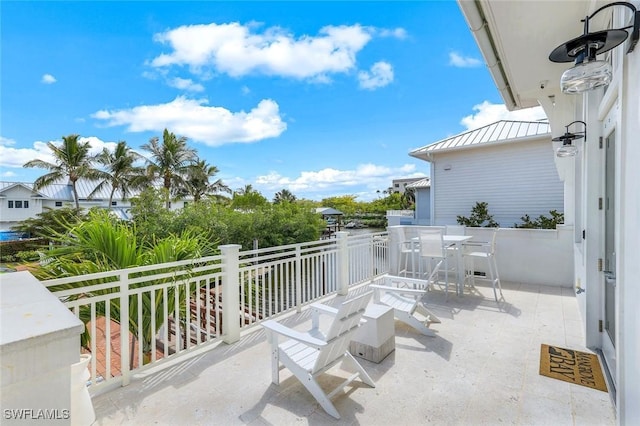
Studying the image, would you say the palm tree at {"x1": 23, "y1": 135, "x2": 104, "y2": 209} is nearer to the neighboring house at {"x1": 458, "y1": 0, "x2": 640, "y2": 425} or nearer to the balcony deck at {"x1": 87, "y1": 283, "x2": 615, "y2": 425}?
the balcony deck at {"x1": 87, "y1": 283, "x2": 615, "y2": 425}

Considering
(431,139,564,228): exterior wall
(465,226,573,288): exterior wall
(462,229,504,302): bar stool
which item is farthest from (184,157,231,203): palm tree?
(465,226,573,288): exterior wall

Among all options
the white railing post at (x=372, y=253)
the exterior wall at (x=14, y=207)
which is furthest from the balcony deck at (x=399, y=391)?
the exterior wall at (x=14, y=207)

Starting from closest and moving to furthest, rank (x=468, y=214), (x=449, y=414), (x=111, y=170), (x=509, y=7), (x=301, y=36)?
(x=449, y=414) < (x=509, y=7) < (x=301, y=36) < (x=468, y=214) < (x=111, y=170)

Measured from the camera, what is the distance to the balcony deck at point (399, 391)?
2.26m

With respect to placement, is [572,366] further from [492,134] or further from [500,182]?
[492,134]

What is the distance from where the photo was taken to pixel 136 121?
24406mm

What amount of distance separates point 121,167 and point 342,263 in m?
25.2

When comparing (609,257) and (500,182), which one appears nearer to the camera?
(609,257)

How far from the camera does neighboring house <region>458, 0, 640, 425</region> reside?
5.54 ft

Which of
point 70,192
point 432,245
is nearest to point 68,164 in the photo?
point 70,192

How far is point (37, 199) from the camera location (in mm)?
25609

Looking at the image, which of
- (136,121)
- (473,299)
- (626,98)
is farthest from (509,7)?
(136,121)

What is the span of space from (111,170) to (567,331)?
2869cm

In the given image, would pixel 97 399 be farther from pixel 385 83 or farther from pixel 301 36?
pixel 385 83
